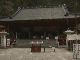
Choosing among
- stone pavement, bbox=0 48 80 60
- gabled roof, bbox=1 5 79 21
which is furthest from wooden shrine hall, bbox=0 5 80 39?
stone pavement, bbox=0 48 80 60

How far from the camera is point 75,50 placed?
1953cm

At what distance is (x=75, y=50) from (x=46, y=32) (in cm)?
2676

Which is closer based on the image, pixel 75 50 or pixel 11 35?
pixel 75 50

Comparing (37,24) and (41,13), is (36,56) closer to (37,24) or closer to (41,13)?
(37,24)

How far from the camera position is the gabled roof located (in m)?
44.9

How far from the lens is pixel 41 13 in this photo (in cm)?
4816

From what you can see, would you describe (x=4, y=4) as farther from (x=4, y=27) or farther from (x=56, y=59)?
(x=56, y=59)

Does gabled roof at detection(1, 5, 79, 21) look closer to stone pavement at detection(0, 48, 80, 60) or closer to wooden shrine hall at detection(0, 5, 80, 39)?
wooden shrine hall at detection(0, 5, 80, 39)

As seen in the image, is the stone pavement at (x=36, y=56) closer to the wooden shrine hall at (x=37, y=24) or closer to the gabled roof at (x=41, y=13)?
the wooden shrine hall at (x=37, y=24)

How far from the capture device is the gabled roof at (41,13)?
147 feet

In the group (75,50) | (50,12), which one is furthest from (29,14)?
(75,50)

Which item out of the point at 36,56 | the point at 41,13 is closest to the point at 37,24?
the point at 41,13

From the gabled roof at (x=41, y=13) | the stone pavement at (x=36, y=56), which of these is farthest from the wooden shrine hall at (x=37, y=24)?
the stone pavement at (x=36, y=56)

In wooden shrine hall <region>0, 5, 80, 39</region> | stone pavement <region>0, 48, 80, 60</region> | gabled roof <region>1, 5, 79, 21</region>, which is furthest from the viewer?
gabled roof <region>1, 5, 79, 21</region>
